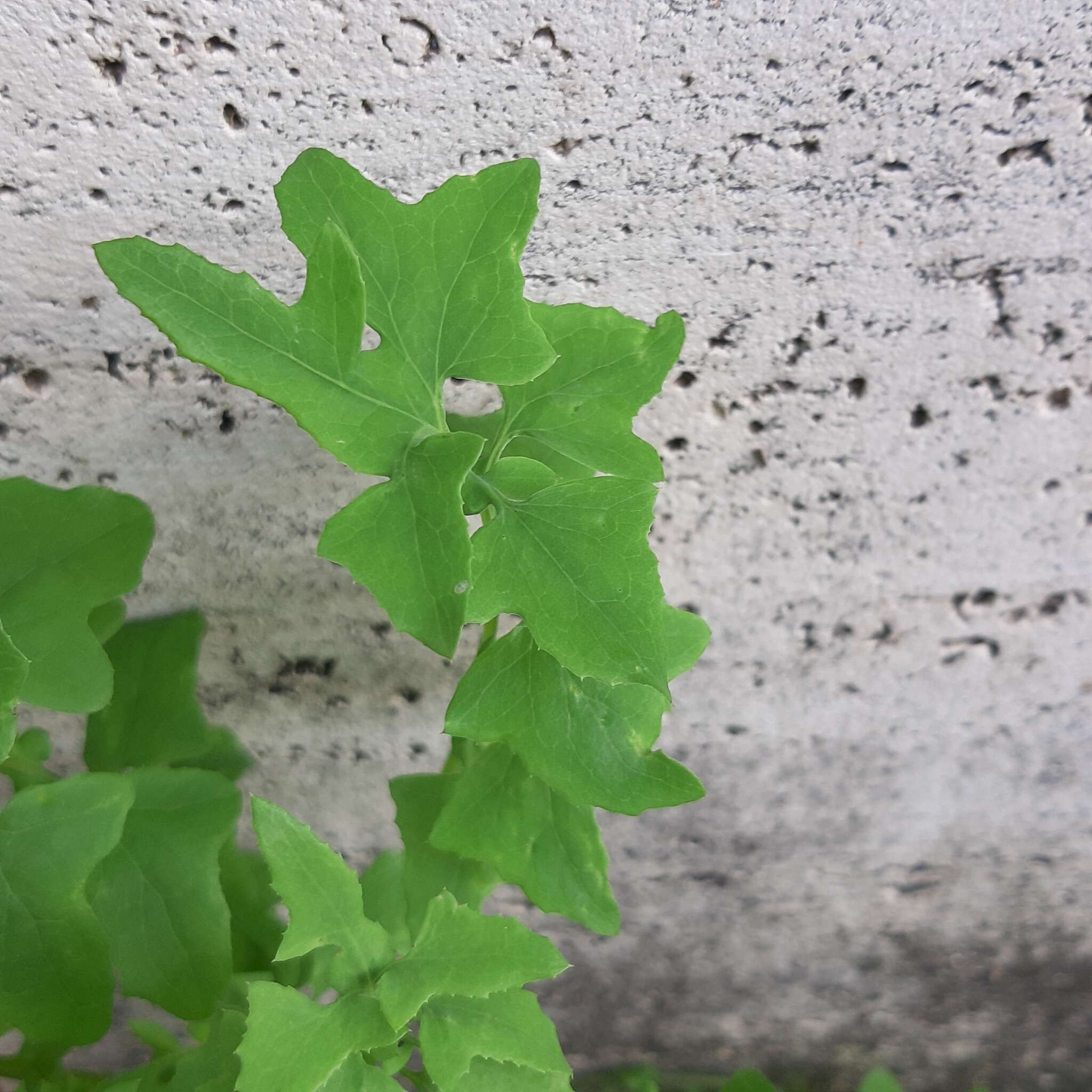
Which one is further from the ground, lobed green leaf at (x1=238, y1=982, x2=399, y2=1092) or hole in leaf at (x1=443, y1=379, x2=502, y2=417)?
hole in leaf at (x1=443, y1=379, x2=502, y2=417)

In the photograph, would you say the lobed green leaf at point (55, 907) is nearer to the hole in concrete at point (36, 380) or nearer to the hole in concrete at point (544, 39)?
the hole in concrete at point (36, 380)

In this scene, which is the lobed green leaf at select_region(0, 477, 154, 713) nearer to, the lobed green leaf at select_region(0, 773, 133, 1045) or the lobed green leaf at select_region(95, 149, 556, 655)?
the lobed green leaf at select_region(0, 773, 133, 1045)

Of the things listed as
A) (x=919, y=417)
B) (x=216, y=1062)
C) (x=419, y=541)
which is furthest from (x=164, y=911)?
(x=919, y=417)

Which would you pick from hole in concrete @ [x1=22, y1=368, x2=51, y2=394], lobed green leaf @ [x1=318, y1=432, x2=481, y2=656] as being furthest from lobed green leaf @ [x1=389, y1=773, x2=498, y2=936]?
hole in concrete @ [x1=22, y1=368, x2=51, y2=394]

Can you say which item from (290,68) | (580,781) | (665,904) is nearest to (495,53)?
(290,68)

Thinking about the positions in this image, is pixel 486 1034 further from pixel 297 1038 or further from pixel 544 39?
pixel 544 39

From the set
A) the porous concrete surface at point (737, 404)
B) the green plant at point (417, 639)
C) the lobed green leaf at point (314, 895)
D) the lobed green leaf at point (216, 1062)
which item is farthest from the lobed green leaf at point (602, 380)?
the lobed green leaf at point (216, 1062)
